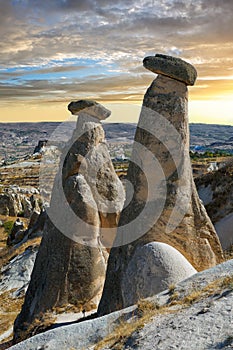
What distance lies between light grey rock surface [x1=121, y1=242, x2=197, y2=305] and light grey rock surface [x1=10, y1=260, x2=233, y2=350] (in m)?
0.36

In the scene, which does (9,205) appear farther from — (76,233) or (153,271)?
(153,271)

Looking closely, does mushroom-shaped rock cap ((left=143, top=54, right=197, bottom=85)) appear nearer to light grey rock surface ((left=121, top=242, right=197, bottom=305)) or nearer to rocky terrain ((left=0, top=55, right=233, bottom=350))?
rocky terrain ((left=0, top=55, right=233, bottom=350))

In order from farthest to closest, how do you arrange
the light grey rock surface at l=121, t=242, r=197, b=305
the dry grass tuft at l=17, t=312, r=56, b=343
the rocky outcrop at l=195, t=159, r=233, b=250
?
the rocky outcrop at l=195, t=159, r=233, b=250, the dry grass tuft at l=17, t=312, r=56, b=343, the light grey rock surface at l=121, t=242, r=197, b=305

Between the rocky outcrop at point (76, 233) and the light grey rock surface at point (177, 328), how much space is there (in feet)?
9.12

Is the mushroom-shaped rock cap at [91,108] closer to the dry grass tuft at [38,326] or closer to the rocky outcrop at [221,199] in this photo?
the dry grass tuft at [38,326]

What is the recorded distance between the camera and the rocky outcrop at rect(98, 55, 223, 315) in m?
7.16

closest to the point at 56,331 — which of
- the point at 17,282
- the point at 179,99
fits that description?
the point at 179,99

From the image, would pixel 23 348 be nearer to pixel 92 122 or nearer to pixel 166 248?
pixel 166 248

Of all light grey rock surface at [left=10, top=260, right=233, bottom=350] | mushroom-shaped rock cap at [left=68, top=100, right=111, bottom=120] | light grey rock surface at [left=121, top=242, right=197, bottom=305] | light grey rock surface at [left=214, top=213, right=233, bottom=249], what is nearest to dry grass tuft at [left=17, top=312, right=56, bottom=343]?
light grey rock surface at [left=10, top=260, right=233, bottom=350]

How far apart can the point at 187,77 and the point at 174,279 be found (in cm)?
345

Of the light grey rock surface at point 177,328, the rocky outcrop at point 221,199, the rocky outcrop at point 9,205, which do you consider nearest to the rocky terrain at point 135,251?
the light grey rock surface at point 177,328

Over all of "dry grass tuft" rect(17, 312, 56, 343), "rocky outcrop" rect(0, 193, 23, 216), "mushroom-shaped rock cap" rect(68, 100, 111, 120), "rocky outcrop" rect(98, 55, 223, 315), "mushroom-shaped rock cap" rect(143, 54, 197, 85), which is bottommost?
"dry grass tuft" rect(17, 312, 56, 343)

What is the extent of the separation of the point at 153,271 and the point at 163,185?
5.09ft

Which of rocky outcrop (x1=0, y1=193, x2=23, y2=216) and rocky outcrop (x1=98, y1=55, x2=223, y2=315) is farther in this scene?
rocky outcrop (x1=0, y1=193, x2=23, y2=216)
